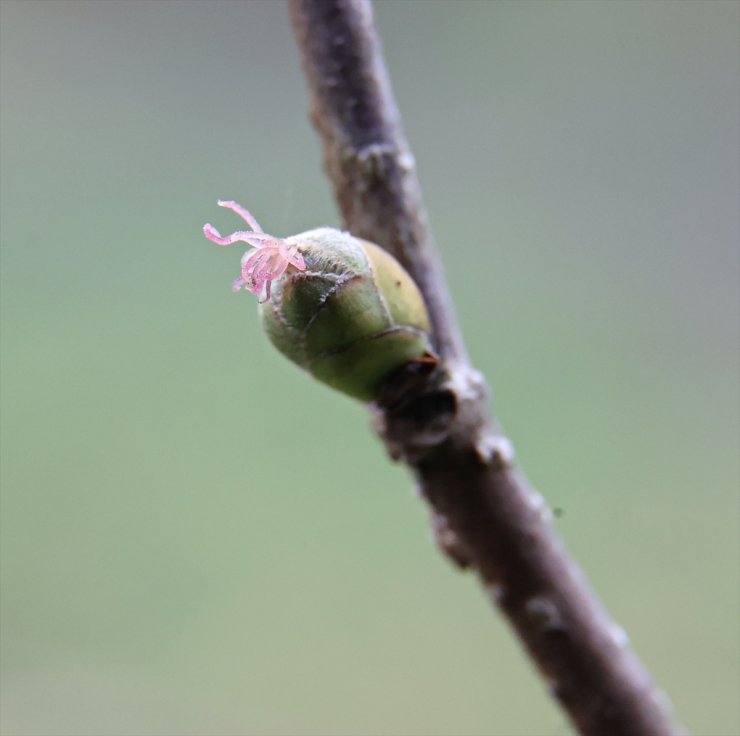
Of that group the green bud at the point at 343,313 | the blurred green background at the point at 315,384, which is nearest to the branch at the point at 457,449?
the green bud at the point at 343,313

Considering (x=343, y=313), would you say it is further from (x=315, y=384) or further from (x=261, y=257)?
(x=315, y=384)

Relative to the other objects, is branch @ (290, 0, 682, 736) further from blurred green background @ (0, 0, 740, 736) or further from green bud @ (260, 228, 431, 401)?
blurred green background @ (0, 0, 740, 736)

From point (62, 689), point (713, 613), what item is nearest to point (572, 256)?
point (713, 613)

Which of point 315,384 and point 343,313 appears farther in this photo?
point 315,384

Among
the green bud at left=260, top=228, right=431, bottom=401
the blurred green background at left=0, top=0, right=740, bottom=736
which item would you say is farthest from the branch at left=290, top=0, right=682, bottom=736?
the blurred green background at left=0, top=0, right=740, bottom=736

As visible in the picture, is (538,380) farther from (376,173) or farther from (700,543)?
(376,173)

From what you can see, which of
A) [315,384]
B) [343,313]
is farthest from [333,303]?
[315,384]
